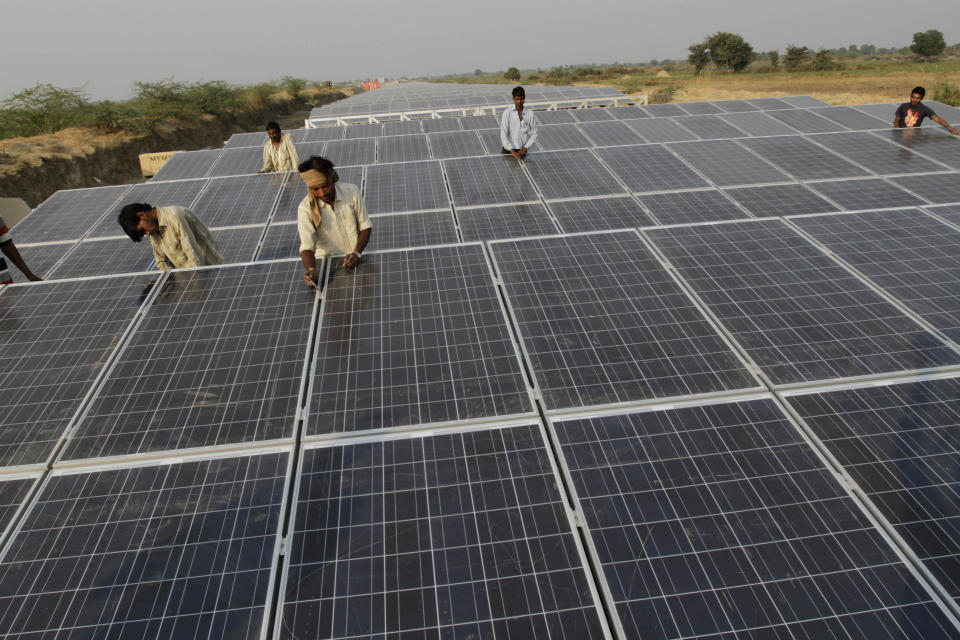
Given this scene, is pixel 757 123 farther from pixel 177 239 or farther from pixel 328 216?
pixel 177 239

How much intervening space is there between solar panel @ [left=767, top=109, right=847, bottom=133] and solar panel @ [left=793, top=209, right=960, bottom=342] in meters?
9.71

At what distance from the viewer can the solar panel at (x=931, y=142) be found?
9.75m

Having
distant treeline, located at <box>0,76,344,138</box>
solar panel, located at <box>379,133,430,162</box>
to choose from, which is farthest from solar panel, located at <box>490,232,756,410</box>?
distant treeline, located at <box>0,76,344,138</box>

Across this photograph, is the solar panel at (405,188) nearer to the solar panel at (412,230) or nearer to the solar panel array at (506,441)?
the solar panel at (412,230)

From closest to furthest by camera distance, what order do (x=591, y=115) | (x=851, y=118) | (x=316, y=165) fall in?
(x=316, y=165), (x=851, y=118), (x=591, y=115)

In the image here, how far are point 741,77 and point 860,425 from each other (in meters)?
84.5

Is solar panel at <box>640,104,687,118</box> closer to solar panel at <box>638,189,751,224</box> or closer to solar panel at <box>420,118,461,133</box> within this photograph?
solar panel at <box>420,118,461,133</box>

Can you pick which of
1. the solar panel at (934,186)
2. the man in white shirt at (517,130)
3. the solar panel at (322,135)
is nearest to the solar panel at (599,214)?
the man in white shirt at (517,130)

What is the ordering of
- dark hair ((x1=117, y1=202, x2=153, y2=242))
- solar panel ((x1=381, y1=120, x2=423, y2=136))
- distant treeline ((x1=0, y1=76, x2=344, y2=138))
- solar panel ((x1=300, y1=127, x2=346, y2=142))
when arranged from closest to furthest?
1. dark hair ((x1=117, y1=202, x2=153, y2=242))
2. solar panel ((x1=300, y1=127, x2=346, y2=142))
3. solar panel ((x1=381, y1=120, x2=423, y2=136))
4. distant treeline ((x1=0, y1=76, x2=344, y2=138))

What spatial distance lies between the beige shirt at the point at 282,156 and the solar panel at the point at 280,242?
3238mm

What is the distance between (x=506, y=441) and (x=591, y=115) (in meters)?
17.5

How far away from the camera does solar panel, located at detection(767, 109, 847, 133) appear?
42.1ft

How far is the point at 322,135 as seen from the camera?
51.1 ft

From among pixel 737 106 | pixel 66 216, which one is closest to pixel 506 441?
pixel 66 216
